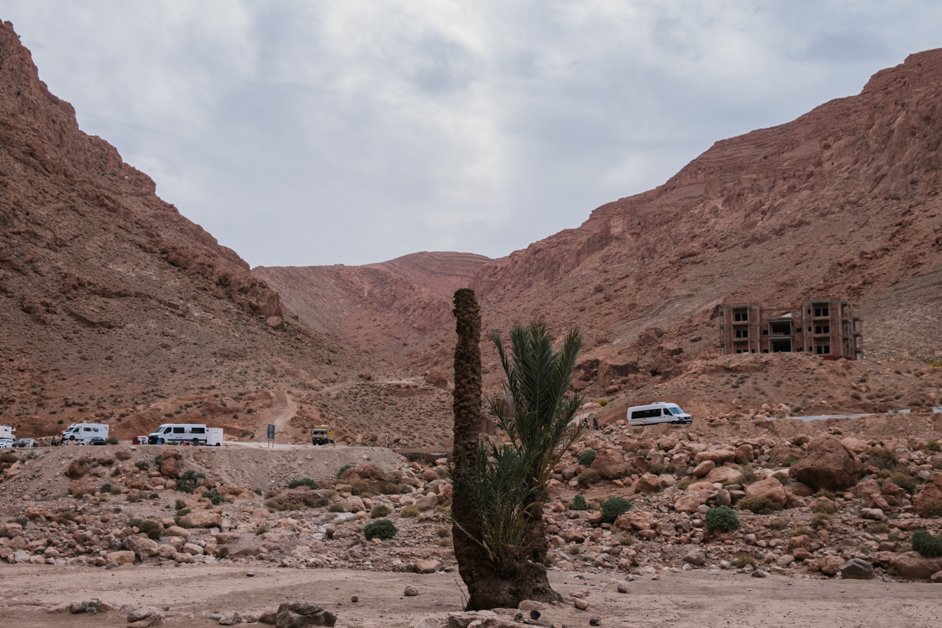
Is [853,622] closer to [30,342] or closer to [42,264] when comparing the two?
[30,342]

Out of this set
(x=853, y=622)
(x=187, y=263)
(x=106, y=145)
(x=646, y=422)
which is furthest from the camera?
(x=106, y=145)

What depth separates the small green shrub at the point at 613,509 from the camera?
2020cm

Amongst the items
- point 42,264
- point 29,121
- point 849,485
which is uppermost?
point 29,121

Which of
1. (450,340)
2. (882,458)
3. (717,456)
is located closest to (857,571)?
(882,458)

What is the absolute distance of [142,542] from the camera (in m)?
18.7

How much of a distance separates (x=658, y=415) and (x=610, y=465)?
30.1ft

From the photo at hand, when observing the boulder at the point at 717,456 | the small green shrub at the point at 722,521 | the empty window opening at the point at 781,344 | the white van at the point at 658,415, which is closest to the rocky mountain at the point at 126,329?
the white van at the point at 658,415

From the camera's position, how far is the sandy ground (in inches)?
466

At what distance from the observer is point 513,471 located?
40.1 feet

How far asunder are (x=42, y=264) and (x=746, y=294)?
5392cm

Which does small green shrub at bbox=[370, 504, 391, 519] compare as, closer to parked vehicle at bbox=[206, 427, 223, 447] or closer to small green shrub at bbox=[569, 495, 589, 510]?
small green shrub at bbox=[569, 495, 589, 510]

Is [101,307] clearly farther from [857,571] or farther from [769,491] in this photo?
[857,571]

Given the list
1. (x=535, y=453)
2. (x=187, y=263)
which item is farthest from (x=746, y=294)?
(x=535, y=453)

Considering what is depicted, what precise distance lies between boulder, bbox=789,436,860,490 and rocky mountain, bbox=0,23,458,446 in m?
28.3
